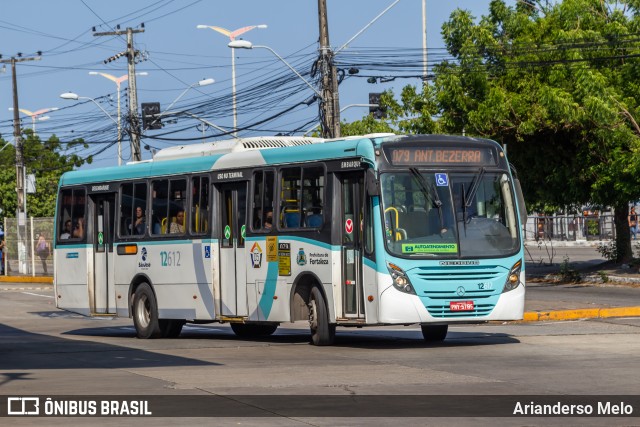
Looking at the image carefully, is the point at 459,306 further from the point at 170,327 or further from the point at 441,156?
the point at 170,327

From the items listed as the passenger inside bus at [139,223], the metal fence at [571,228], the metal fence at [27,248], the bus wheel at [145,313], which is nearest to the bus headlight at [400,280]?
the bus wheel at [145,313]

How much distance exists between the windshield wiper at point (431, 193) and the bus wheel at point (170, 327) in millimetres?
6567

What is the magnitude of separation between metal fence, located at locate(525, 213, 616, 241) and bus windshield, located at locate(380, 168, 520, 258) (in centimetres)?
3918

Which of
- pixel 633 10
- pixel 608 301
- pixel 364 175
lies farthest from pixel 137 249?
pixel 633 10

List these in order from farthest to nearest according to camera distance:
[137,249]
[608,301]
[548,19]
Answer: [548,19] → [608,301] → [137,249]

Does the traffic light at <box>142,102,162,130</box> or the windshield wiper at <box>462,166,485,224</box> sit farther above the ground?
the traffic light at <box>142,102,162,130</box>

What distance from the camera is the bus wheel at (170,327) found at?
76.4 ft

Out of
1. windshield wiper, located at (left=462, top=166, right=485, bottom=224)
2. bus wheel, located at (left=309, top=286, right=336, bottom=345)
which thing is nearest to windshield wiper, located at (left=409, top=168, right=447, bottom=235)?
windshield wiper, located at (left=462, top=166, right=485, bottom=224)

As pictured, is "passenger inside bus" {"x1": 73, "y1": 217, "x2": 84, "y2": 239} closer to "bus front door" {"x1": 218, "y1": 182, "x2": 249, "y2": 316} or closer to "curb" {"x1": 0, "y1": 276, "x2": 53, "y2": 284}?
"bus front door" {"x1": 218, "y1": 182, "x2": 249, "y2": 316}

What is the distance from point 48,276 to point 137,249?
31.8m

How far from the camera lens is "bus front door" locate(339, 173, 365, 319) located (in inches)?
731

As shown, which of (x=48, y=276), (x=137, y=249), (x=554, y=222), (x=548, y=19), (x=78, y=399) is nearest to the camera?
(x=78, y=399)

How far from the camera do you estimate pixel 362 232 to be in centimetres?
1856

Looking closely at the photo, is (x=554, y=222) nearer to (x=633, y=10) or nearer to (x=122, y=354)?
(x=633, y=10)
